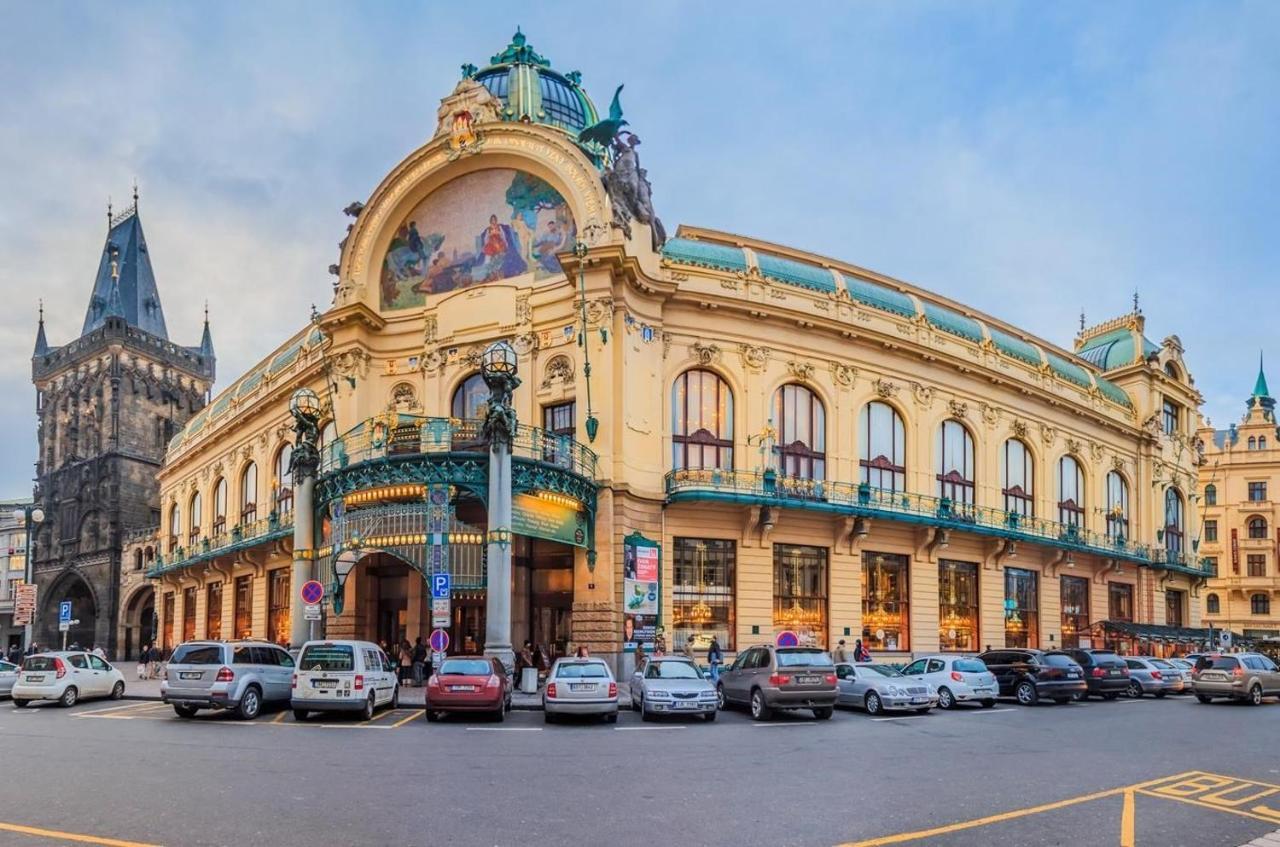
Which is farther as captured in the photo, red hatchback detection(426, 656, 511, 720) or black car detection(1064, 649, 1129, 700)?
black car detection(1064, 649, 1129, 700)

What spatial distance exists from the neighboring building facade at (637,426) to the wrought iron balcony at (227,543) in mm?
337

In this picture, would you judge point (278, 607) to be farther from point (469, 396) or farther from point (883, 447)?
point (883, 447)

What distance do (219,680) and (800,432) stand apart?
2134cm

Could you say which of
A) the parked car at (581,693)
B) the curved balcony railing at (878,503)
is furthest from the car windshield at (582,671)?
the curved balcony railing at (878,503)

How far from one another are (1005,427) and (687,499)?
60.0 feet

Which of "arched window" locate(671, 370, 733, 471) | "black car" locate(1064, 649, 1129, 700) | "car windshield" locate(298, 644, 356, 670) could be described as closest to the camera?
"car windshield" locate(298, 644, 356, 670)

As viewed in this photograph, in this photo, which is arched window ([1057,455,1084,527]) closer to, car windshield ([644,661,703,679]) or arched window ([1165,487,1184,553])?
arched window ([1165,487,1184,553])

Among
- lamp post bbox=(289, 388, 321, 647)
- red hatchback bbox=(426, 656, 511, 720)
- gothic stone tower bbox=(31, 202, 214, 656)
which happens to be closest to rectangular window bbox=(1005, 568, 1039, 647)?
red hatchback bbox=(426, 656, 511, 720)

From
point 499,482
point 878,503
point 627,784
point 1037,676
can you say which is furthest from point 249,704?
point 878,503

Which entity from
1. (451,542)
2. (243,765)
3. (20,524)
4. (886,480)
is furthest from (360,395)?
(20,524)

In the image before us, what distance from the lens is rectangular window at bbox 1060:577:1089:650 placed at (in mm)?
45500

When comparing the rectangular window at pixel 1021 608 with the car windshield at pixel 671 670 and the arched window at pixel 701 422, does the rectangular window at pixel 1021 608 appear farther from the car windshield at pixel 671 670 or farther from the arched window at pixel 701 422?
the car windshield at pixel 671 670

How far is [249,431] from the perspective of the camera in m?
48.9

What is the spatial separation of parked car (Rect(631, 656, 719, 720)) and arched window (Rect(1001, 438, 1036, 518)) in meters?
25.2
